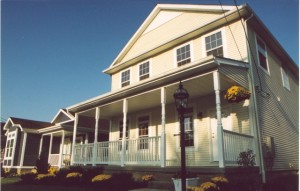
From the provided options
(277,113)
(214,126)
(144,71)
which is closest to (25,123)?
(144,71)

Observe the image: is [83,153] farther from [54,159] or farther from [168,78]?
[54,159]

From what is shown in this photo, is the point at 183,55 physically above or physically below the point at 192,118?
above

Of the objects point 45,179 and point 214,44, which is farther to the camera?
point 214,44

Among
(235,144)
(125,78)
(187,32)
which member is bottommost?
(235,144)

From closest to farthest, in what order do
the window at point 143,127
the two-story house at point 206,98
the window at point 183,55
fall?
the two-story house at point 206,98, the window at point 183,55, the window at point 143,127

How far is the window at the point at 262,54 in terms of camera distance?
36.2 ft

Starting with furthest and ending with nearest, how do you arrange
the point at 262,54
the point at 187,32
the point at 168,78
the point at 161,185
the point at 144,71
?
the point at 144,71 < the point at 187,32 < the point at 262,54 < the point at 168,78 < the point at 161,185

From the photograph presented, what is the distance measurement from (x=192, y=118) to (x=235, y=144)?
3.12 meters

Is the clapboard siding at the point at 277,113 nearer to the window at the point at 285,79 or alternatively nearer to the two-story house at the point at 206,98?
the two-story house at the point at 206,98

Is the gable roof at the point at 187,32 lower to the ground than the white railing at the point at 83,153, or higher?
higher

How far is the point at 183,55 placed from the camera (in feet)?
40.6

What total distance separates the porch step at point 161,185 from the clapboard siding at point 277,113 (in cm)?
409

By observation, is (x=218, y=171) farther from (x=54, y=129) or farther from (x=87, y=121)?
(x=54, y=129)

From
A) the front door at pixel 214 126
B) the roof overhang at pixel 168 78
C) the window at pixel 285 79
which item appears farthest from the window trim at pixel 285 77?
the front door at pixel 214 126
